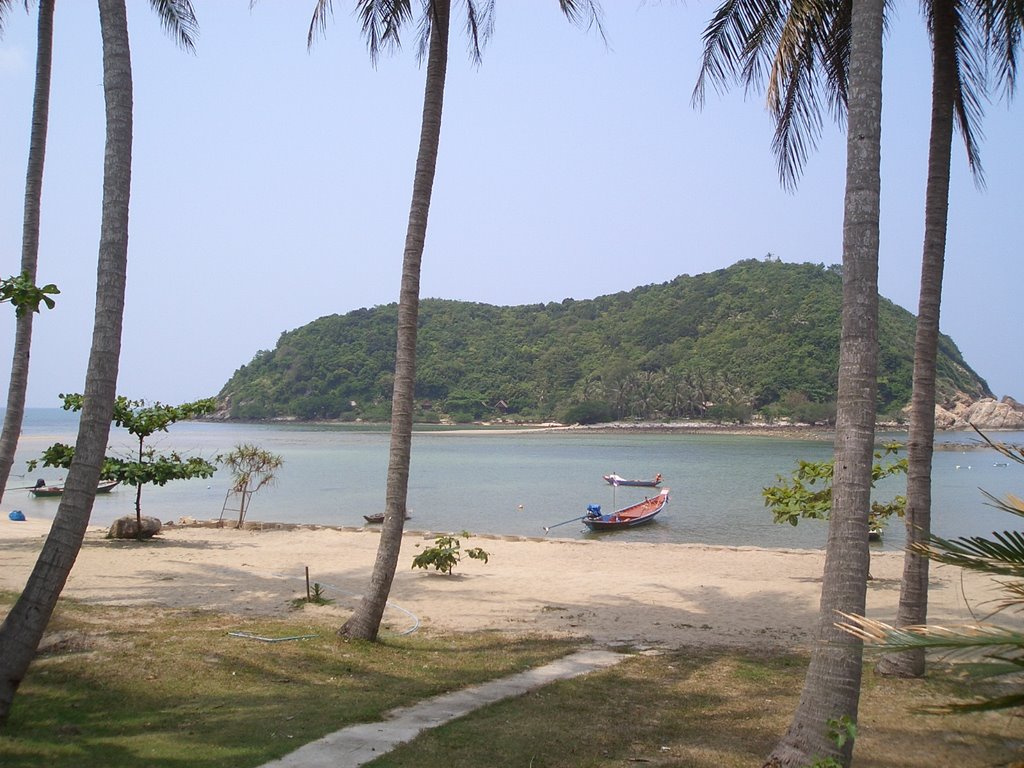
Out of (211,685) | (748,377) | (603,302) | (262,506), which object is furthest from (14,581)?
(603,302)

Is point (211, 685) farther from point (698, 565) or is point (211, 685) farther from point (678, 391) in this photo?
point (678, 391)

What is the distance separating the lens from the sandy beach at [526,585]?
36.1 feet

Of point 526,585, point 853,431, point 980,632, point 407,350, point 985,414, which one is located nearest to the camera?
point 980,632

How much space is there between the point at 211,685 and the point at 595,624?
5393 mm

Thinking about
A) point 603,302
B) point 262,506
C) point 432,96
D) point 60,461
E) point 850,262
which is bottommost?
point 262,506

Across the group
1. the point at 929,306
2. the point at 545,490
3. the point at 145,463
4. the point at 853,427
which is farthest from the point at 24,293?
the point at 545,490

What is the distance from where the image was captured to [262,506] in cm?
3453

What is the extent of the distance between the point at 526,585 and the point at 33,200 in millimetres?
9128

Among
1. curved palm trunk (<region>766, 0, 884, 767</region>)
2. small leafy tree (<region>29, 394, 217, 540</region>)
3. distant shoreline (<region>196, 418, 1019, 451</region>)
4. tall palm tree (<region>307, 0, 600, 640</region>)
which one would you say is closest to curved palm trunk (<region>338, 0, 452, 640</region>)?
tall palm tree (<region>307, 0, 600, 640</region>)

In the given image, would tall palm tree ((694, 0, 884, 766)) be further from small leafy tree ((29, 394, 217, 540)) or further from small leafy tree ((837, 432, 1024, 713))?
small leafy tree ((29, 394, 217, 540))

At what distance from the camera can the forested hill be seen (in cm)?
10256

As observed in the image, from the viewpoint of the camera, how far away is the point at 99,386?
249 inches

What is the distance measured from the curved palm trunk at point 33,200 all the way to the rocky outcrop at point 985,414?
3871 inches

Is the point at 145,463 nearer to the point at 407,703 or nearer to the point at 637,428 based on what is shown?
the point at 407,703
